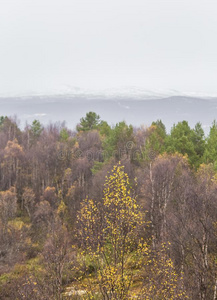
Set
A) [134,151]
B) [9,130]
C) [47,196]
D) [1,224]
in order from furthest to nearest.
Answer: [9,130] → [47,196] → [134,151] → [1,224]

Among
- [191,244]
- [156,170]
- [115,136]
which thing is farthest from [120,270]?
[115,136]

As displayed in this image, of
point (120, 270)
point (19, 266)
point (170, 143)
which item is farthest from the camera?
point (170, 143)

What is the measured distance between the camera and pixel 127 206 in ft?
38.8

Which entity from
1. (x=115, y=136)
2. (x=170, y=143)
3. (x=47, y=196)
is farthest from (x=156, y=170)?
(x=47, y=196)

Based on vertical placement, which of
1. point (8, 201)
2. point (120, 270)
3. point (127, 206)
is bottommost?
point (8, 201)

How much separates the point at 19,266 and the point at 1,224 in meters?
15.1

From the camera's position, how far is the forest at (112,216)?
472 inches

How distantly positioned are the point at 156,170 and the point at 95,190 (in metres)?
16.8

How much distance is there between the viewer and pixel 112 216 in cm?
1182

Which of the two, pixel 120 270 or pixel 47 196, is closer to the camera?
pixel 120 270

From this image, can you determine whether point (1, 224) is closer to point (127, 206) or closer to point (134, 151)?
point (134, 151)

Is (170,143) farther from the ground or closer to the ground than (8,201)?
farther from the ground

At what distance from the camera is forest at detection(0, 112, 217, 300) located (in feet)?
39.4

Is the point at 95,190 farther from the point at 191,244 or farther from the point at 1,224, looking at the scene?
A: the point at 191,244
